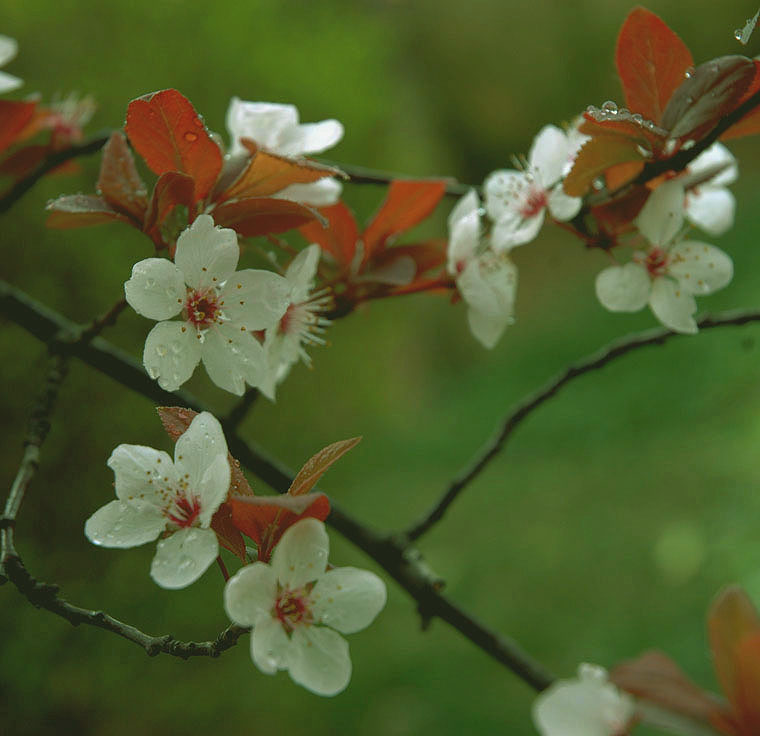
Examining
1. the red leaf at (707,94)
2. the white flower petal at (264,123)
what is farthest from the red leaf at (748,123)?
the white flower petal at (264,123)

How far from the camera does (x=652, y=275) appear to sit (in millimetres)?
441

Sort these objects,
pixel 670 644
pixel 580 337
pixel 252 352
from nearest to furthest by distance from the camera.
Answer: pixel 252 352
pixel 670 644
pixel 580 337

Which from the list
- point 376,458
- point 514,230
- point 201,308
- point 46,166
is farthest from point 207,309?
point 376,458

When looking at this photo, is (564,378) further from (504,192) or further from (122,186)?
(122,186)

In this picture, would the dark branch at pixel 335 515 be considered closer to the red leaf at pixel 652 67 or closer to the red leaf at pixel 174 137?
the red leaf at pixel 174 137

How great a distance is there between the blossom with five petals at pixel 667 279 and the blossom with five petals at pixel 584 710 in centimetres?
22

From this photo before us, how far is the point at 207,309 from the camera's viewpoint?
0.35m

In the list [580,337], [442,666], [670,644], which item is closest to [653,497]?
[670,644]

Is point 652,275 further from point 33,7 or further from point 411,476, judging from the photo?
point 411,476

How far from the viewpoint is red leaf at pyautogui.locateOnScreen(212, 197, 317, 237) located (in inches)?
14.4

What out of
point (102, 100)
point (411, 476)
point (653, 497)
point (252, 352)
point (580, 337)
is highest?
point (252, 352)

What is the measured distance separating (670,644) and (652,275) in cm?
87

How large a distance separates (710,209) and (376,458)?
5.19 ft

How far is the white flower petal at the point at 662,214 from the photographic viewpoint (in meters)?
0.41
